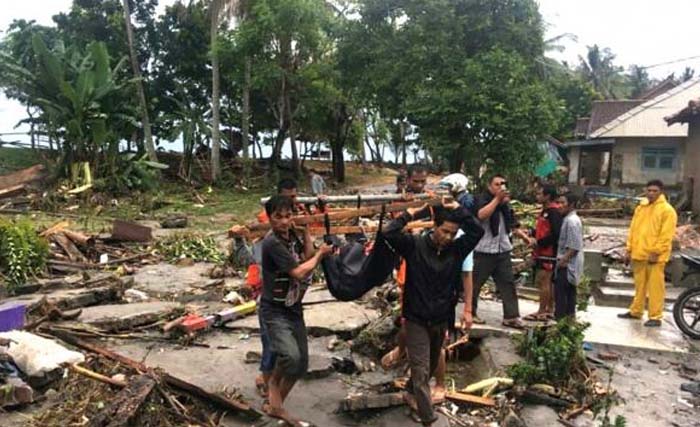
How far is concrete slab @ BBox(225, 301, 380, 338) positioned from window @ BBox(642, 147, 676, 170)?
809 inches

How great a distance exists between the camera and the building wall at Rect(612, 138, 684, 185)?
23344 millimetres

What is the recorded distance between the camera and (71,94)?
1791cm

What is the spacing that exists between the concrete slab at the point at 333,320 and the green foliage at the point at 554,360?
6.18 feet

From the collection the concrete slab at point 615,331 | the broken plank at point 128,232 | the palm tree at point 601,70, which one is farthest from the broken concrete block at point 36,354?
the palm tree at point 601,70

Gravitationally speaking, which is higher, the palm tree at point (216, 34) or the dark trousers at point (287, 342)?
the palm tree at point (216, 34)

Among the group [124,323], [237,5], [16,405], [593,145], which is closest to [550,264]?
[124,323]

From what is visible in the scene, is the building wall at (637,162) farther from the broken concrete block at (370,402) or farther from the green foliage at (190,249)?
the broken concrete block at (370,402)

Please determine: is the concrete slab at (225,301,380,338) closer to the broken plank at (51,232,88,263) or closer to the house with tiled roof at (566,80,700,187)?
the broken plank at (51,232,88,263)

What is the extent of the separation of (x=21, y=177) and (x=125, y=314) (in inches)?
651

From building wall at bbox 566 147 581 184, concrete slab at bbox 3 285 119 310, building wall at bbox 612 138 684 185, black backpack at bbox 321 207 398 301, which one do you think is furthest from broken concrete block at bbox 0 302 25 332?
building wall at bbox 566 147 581 184

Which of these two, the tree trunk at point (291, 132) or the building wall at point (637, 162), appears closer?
the building wall at point (637, 162)

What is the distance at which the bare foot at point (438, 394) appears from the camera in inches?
187

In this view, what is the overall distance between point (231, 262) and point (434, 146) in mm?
9287

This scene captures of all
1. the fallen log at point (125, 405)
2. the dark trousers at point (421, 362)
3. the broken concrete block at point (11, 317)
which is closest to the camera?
the fallen log at point (125, 405)
